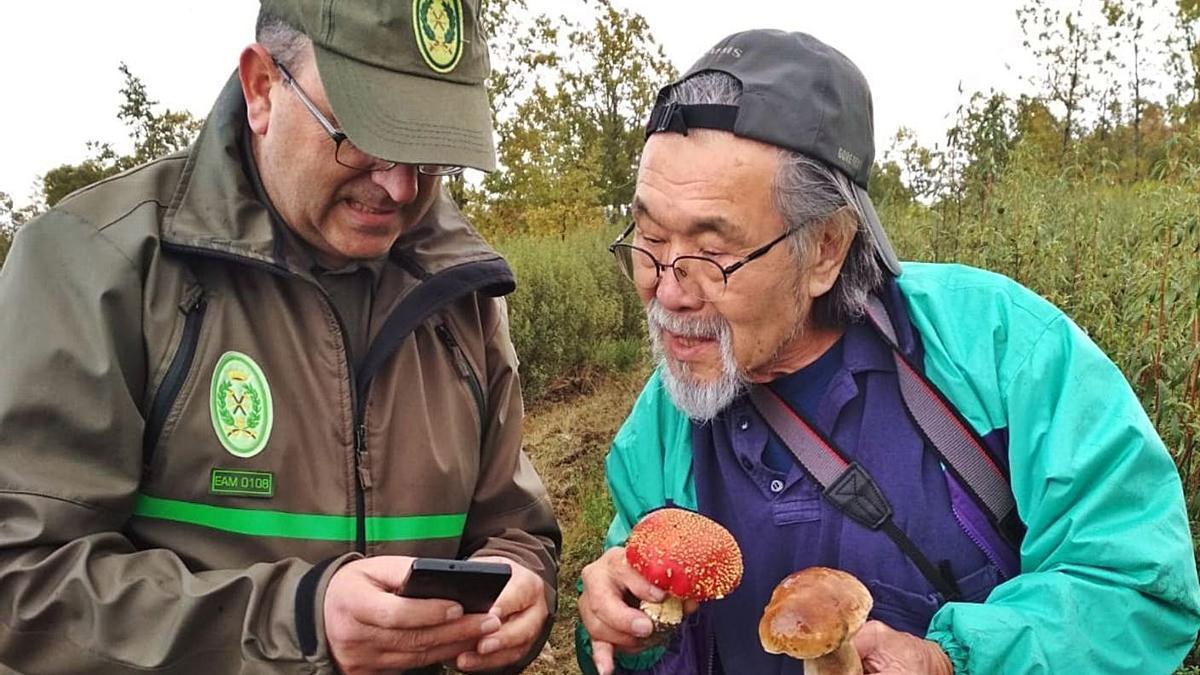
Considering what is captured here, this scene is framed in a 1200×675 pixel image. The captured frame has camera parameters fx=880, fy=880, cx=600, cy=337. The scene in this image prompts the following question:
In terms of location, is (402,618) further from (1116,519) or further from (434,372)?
(1116,519)

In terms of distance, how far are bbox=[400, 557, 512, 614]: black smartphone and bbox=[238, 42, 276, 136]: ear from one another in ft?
3.65

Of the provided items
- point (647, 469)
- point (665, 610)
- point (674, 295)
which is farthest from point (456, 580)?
point (674, 295)

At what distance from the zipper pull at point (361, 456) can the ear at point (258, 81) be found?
0.75m

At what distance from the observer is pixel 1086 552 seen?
183 cm

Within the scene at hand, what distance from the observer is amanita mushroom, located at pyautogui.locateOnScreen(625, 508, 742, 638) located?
6.13 feet

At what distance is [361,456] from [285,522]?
224 millimetres

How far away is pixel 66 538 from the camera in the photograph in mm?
1771

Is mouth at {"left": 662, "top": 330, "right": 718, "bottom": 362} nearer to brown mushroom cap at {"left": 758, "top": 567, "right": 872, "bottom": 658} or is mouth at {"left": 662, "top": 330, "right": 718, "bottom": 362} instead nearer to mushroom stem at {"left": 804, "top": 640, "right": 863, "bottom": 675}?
brown mushroom cap at {"left": 758, "top": 567, "right": 872, "bottom": 658}

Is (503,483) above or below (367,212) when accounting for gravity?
below

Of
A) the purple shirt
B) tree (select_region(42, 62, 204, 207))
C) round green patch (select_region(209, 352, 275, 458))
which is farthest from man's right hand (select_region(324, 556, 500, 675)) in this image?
tree (select_region(42, 62, 204, 207))

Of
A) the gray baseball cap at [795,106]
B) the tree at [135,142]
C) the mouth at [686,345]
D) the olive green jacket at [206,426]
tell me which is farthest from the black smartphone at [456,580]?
the tree at [135,142]

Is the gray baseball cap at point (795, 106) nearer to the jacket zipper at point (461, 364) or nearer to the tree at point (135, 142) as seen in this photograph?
the jacket zipper at point (461, 364)

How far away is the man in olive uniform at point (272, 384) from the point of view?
1.78 metres

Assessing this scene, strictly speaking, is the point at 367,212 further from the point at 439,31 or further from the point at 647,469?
the point at 647,469
